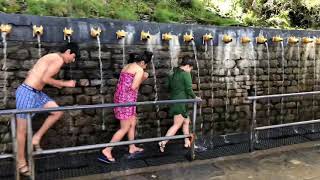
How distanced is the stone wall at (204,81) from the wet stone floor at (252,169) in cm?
103

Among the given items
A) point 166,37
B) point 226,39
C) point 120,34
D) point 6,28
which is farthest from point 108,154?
point 226,39

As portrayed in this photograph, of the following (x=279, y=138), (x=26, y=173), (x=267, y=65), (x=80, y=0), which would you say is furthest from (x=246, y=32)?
(x=26, y=173)

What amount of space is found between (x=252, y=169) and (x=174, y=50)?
2.76 m

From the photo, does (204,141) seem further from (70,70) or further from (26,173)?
(26,173)

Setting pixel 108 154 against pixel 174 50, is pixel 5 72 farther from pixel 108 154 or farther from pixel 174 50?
pixel 174 50

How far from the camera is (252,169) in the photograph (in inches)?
218

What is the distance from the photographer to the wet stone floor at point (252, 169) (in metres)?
5.20

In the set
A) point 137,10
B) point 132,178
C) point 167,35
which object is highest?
point 137,10

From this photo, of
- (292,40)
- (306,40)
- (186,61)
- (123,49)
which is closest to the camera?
(123,49)

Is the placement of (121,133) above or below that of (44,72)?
below

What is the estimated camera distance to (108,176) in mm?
5082

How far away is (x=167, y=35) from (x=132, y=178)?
293 centimetres

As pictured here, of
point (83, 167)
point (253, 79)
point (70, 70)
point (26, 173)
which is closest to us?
point (26, 173)

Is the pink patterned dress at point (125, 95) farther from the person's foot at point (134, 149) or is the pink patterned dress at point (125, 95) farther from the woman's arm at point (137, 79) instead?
the person's foot at point (134, 149)
